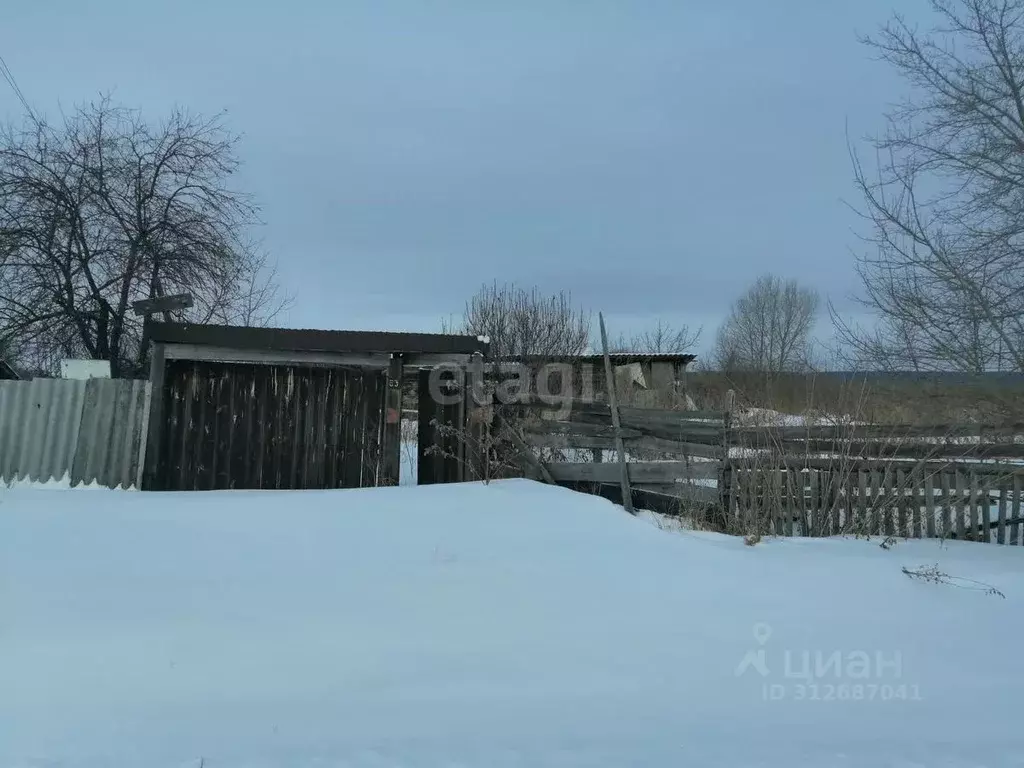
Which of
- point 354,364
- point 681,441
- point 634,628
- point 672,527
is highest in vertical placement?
point 354,364

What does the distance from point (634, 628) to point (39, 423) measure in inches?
278

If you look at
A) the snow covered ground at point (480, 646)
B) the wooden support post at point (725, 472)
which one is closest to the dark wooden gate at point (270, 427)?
the snow covered ground at point (480, 646)

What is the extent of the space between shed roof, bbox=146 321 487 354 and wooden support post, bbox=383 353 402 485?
1.25ft

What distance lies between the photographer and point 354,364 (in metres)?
7.90

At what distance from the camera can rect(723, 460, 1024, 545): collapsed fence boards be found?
254 inches

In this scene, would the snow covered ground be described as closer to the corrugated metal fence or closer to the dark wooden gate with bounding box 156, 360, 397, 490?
the corrugated metal fence

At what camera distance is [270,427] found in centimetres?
791

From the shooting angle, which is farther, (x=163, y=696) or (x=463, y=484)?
(x=463, y=484)

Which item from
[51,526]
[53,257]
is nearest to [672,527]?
[51,526]

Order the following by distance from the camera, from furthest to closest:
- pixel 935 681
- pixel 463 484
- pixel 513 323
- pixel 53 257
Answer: pixel 513 323 → pixel 53 257 → pixel 463 484 → pixel 935 681

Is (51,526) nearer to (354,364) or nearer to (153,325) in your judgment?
(153,325)

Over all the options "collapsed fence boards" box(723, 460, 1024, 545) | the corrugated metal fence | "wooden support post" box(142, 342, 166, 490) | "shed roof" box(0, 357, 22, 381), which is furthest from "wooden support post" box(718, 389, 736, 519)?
"shed roof" box(0, 357, 22, 381)

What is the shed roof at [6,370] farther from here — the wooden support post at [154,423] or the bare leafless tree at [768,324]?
the bare leafless tree at [768,324]

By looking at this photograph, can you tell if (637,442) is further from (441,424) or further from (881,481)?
(881,481)
